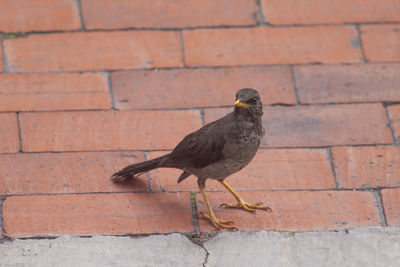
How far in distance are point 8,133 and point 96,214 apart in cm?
91

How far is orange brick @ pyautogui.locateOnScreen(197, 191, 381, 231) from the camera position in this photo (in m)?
4.08

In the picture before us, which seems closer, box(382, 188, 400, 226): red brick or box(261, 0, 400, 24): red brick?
box(382, 188, 400, 226): red brick

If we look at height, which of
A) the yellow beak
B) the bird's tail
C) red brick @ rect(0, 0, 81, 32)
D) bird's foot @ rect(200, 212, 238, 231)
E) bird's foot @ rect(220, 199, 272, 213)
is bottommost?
bird's foot @ rect(200, 212, 238, 231)

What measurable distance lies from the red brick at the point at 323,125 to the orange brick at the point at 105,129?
217 mm

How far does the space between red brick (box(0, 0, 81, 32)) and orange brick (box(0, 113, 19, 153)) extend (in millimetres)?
881

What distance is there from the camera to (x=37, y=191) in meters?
4.24

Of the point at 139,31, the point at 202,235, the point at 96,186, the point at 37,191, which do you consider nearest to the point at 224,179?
the point at 202,235

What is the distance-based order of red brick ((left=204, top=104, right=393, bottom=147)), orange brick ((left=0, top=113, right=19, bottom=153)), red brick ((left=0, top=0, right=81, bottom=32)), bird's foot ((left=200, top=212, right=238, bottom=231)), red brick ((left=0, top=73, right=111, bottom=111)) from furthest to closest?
red brick ((left=0, top=0, right=81, bottom=32))
red brick ((left=0, top=73, right=111, bottom=111))
red brick ((left=204, top=104, right=393, bottom=147))
orange brick ((left=0, top=113, right=19, bottom=153))
bird's foot ((left=200, top=212, right=238, bottom=231))

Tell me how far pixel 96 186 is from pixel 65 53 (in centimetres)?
129

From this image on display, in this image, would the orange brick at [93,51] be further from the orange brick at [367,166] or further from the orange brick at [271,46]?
the orange brick at [367,166]

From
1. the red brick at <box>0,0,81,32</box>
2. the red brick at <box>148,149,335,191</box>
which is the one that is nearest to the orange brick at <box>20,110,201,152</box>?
the red brick at <box>148,149,335,191</box>

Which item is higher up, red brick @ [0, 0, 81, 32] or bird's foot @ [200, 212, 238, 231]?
red brick @ [0, 0, 81, 32]

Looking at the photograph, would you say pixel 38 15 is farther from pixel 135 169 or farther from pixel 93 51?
pixel 135 169

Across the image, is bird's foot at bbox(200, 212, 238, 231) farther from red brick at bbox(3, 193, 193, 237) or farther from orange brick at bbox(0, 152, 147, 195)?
orange brick at bbox(0, 152, 147, 195)
